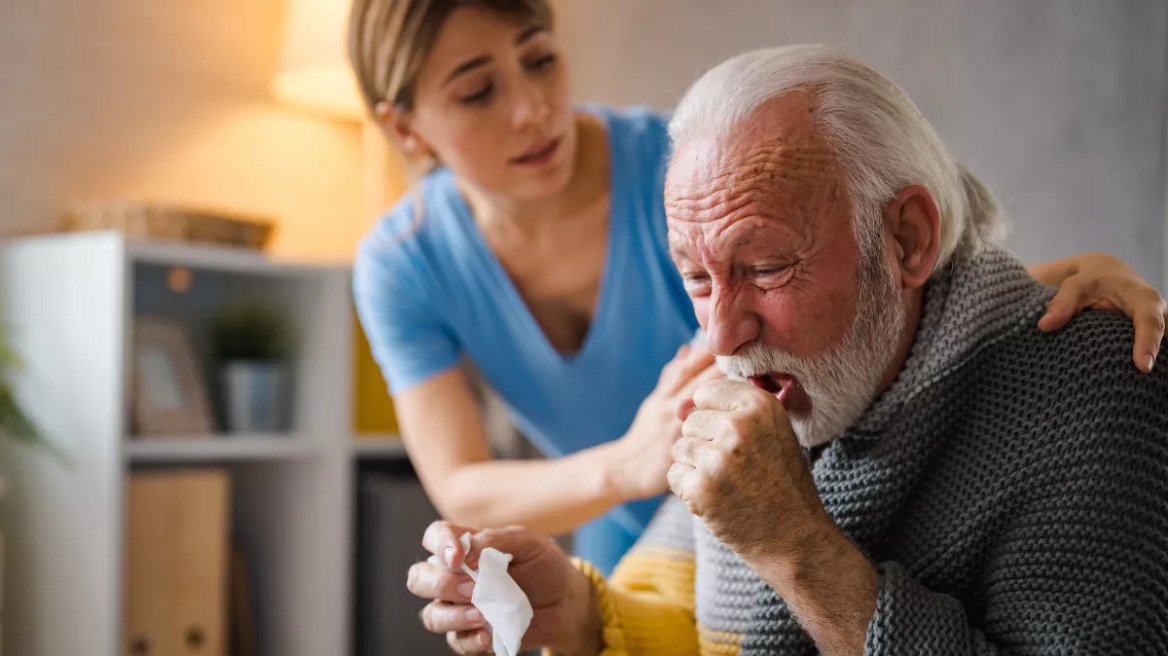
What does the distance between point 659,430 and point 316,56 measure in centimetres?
198

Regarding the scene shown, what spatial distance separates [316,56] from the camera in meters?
2.96

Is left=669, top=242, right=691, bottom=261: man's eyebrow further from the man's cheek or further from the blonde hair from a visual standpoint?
the blonde hair

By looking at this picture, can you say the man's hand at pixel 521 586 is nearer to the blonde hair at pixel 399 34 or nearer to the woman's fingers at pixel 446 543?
the woman's fingers at pixel 446 543

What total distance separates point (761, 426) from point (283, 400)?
2037mm

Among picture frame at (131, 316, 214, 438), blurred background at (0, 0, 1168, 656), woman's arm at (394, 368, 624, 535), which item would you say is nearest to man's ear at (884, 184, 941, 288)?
woman's arm at (394, 368, 624, 535)

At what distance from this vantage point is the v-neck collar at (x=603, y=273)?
169 centimetres

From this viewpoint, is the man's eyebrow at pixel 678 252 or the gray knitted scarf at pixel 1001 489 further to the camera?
the man's eyebrow at pixel 678 252

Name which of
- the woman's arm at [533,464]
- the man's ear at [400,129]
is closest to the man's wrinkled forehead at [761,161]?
the woman's arm at [533,464]

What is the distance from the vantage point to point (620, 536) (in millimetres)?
1881

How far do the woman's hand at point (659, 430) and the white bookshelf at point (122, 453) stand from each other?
1371mm

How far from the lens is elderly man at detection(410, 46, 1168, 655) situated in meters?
0.97

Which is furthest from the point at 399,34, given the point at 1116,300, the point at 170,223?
the point at 170,223

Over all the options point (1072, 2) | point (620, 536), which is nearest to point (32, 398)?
point (620, 536)

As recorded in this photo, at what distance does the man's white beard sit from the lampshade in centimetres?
208
